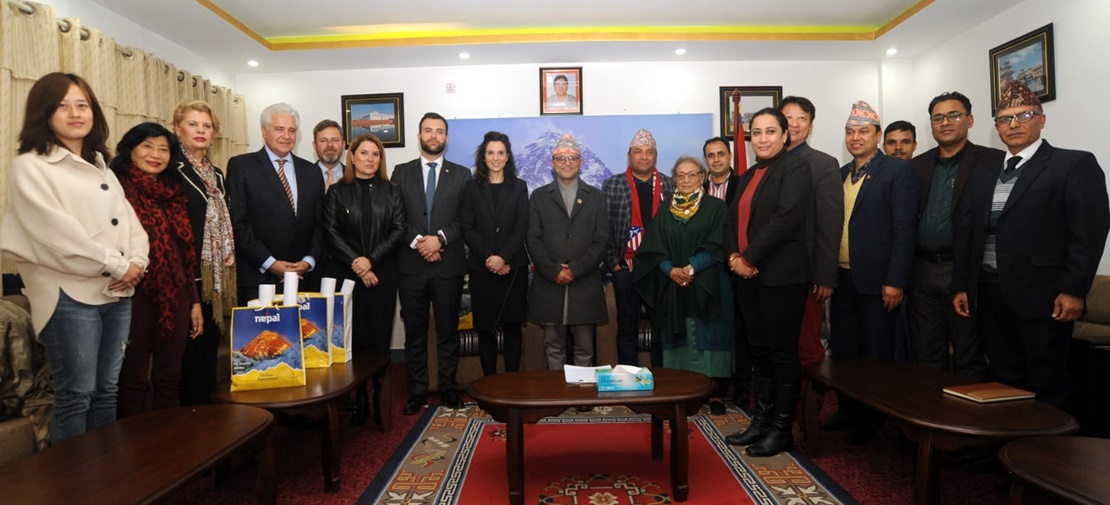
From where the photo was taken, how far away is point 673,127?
5.34 metres

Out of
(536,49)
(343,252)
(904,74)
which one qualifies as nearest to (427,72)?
(536,49)

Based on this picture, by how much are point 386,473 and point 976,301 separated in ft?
8.84

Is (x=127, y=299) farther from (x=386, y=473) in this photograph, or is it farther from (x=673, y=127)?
(x=673, y=127)

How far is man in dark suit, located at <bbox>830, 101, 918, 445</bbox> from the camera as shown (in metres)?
2.78

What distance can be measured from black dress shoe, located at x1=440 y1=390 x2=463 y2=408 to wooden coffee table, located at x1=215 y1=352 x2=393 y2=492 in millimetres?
895

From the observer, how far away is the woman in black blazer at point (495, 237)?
11.5 feet

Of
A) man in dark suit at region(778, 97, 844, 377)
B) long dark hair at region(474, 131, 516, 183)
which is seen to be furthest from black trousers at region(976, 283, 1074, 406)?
long dark hair at region(474, 131, 516, 183)

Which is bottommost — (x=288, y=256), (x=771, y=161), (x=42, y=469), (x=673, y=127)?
(x=42, y=469)

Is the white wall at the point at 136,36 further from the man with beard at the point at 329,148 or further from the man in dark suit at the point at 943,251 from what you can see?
the man in dark suit at the point at 943,251

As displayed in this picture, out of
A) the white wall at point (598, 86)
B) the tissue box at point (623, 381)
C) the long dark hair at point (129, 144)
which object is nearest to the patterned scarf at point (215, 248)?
the long dark hair at point (129, 144)

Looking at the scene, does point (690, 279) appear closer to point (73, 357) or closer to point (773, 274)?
point (773, 274)

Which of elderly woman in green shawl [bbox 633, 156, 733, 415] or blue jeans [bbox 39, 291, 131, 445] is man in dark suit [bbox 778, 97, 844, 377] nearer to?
elderly woman in green shawl [bbox 633, 156, 733, 415]

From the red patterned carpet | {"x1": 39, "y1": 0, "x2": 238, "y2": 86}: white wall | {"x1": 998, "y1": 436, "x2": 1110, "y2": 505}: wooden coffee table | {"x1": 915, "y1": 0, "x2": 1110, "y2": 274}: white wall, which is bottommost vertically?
the red patterned carpet

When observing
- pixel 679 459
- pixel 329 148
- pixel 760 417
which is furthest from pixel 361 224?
pixel 760 417
